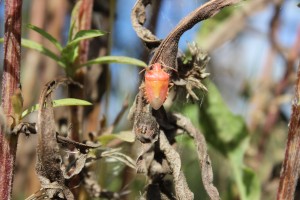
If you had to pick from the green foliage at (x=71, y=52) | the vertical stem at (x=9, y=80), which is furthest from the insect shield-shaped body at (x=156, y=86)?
the vertical stem at (x=9, y=80)

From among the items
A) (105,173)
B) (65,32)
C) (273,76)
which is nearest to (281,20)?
(273,76)

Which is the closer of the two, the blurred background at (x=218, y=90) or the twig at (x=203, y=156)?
the twig at (x=203, y=156)

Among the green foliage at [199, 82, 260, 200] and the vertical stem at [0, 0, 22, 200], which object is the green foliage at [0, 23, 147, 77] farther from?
the green foliage at [199, 82, 260, 200]

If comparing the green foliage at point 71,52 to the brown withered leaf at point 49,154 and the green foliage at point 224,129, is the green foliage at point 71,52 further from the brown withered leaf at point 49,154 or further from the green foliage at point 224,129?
the green foliage at point 224,129

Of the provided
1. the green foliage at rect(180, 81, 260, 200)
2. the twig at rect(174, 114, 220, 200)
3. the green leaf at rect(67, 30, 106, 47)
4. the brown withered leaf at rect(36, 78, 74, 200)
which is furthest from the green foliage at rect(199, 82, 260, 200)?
the brown withered leaf at rect(36, 78, 74, 200)

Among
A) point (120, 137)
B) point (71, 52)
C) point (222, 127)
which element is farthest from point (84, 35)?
point (222, 127)

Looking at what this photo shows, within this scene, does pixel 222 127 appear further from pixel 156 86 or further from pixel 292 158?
pixel 156 86
